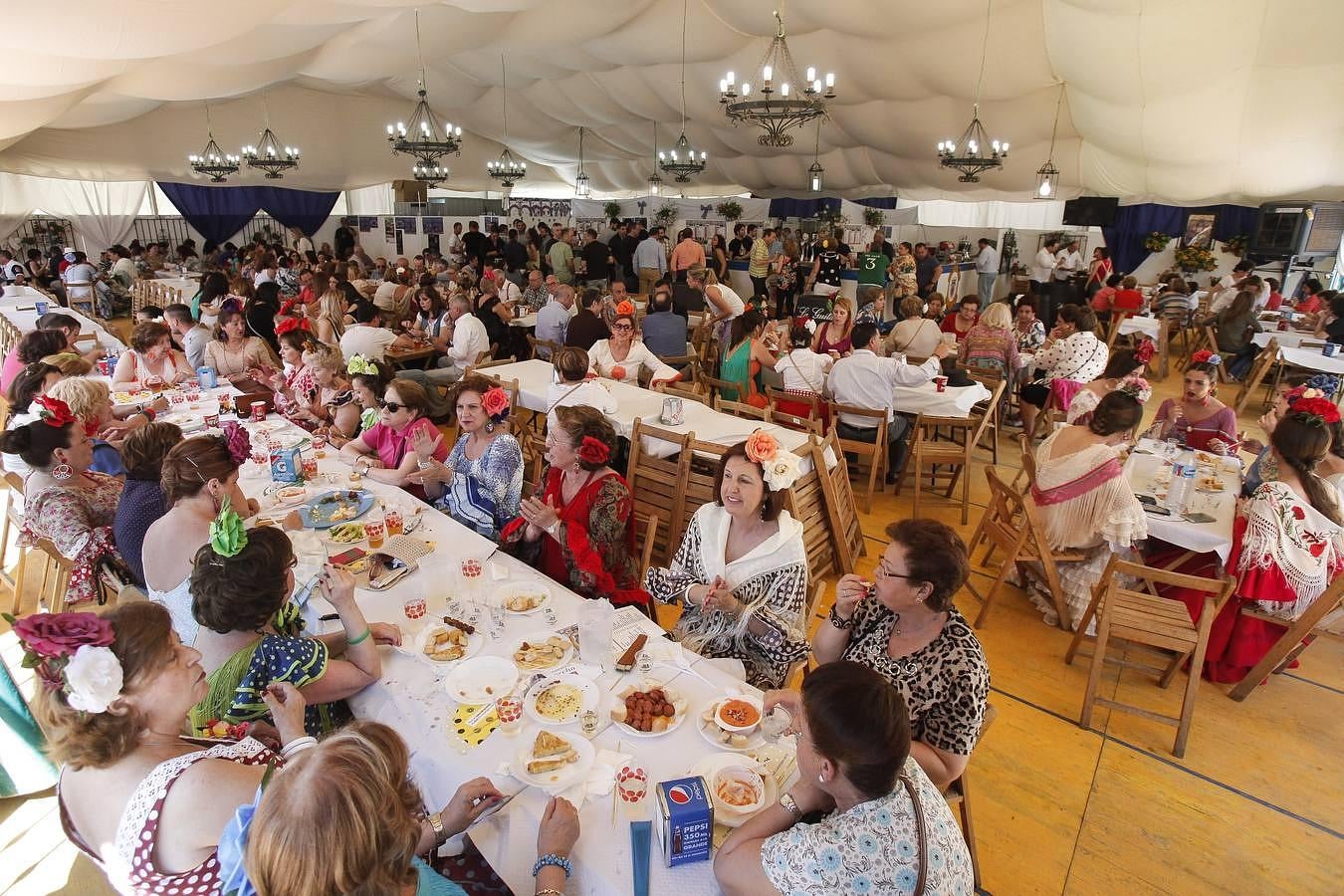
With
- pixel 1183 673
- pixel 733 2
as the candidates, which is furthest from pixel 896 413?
pixel 733 2

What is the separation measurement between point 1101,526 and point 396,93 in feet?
61.5

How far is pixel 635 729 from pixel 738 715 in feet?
0.98

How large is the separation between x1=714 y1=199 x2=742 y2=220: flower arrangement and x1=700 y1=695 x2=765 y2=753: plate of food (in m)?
17.9

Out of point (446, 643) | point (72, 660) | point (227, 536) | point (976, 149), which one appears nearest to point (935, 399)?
point (446, 643)

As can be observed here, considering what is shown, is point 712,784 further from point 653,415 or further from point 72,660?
point 653,415

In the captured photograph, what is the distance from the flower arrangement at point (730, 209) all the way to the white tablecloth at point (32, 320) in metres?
13.9

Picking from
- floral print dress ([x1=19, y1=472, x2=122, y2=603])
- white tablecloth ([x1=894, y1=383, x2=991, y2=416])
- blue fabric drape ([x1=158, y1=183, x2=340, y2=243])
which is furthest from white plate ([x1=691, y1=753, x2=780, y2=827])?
blue fabric drape ([x1=158, y1=183, x2=340, y2=243])

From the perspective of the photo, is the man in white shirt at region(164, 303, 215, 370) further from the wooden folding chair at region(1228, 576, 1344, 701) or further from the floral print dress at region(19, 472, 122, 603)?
the wooden folding chair at region(1228, 576, 1344, 701)

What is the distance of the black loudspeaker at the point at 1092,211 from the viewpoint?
14.0 meters

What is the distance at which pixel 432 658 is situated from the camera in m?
2.31

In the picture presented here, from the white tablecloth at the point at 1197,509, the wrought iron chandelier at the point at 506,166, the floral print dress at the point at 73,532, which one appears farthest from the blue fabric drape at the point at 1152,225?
the floral print dress at the point at 73,532

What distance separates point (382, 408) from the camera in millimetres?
4145

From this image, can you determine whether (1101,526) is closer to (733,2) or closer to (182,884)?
(182,884)

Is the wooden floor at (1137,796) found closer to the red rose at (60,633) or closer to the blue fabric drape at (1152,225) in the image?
the red rose at (60,633)
